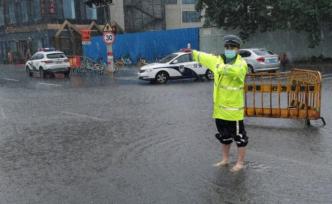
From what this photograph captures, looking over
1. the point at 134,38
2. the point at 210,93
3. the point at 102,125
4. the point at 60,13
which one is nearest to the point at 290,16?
the point at 210,93

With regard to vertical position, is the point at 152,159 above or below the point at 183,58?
below

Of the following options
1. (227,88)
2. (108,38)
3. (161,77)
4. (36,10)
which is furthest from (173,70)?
(36,10)

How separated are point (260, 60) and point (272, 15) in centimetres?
585

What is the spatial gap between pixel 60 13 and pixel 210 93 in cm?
3720

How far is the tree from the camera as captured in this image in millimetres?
24984

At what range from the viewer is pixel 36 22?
167 feet

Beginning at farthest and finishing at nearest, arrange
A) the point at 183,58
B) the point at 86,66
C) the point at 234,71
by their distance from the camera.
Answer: the point at 86,66 < the point at 183,58 < the point at 234,71

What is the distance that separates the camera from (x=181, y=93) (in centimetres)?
1667

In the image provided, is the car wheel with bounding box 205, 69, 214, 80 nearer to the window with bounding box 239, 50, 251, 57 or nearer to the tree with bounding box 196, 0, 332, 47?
the window with bounding box 239, 50, 251, 57

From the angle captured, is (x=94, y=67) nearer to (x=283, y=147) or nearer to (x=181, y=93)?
(x=181, y=93)

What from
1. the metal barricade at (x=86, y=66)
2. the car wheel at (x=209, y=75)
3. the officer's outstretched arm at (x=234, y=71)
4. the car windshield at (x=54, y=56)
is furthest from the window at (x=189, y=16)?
the officer's outstretched arm at (x=234, y=71)

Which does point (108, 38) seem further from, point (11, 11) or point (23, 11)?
point (11, 11)

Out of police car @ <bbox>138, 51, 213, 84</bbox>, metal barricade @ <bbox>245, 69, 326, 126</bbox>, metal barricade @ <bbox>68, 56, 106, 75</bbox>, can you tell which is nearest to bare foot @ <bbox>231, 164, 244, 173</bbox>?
metal barricade @ <bbox>245, 69, 326, 126</bbox>

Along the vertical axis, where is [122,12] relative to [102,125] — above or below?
above
